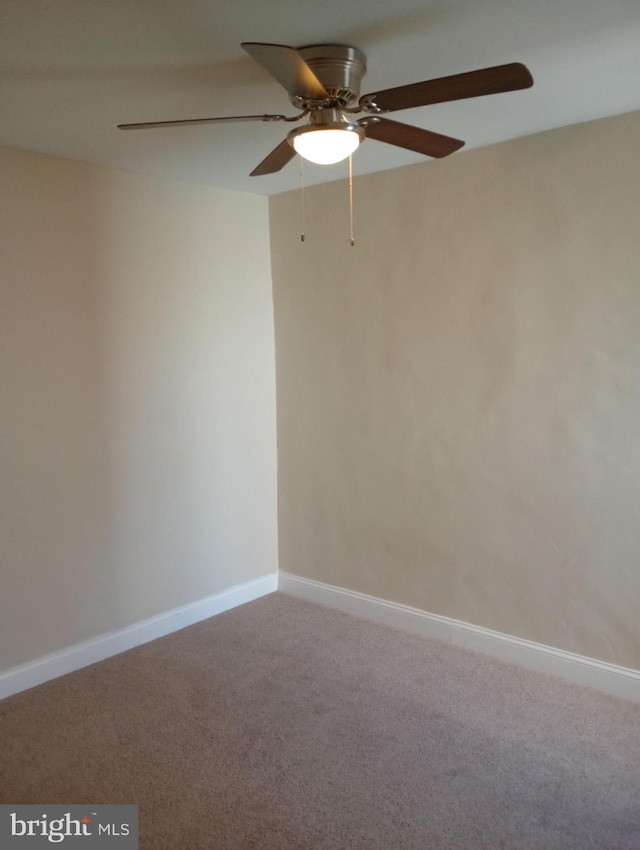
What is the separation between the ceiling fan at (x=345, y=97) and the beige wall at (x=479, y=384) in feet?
2.92

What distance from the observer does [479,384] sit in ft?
10.5

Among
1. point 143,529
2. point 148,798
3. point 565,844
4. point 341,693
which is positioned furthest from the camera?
point 143,529

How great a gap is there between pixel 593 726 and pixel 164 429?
2.38 m

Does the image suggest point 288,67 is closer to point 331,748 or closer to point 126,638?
point 331,748

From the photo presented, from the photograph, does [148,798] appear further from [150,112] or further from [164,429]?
[150,112]

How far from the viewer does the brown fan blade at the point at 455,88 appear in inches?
67.2

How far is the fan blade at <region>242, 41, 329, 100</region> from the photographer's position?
5.26 feet

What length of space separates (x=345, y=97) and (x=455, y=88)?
39 cm

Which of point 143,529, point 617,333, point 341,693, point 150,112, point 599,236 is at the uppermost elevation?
point 150,112

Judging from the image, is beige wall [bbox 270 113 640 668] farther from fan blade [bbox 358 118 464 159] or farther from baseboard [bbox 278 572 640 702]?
fan blade [bbox 358 118 464 159]

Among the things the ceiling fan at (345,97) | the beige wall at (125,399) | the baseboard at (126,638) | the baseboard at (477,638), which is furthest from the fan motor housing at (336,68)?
the baseboard at (126,638)

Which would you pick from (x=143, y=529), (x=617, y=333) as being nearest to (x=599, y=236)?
(x=617, y=333)

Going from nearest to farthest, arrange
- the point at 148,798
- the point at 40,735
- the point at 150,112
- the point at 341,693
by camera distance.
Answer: the point at 148,798
the point at 150,112
the point at 40,735
the point at 341,693

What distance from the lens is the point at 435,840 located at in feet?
6.82
